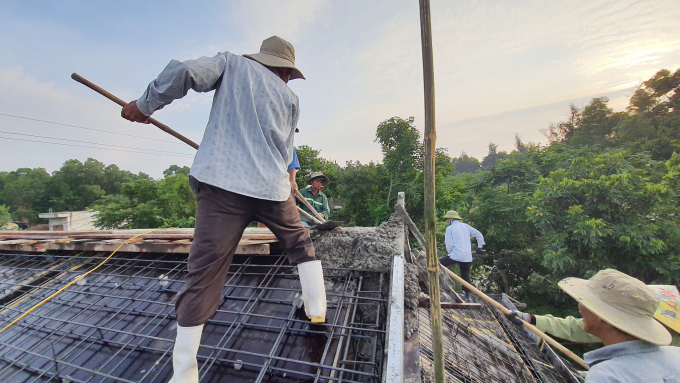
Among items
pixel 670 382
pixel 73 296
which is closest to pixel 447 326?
pixel 670 382

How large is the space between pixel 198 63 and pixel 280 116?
538 mm

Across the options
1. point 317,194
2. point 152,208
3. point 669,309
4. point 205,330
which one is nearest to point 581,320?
point 669,309

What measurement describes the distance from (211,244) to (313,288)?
750 millimetres

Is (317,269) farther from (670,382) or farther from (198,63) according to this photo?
(670,382)

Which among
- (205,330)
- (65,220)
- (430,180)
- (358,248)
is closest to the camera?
(430,180)

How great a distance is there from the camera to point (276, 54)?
76.0 inches

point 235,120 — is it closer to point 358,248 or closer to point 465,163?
point 358,248

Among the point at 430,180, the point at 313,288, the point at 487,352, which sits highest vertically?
the point at 430,180

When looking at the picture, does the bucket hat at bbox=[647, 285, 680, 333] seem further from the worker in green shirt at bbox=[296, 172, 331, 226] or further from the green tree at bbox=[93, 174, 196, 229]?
the green tree at bbox=[93, 174, 196, 229]

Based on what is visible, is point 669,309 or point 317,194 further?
point 317,194

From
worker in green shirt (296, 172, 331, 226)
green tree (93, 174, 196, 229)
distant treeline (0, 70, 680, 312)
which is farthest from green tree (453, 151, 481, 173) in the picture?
worker in green shirt (296, 172, 331, 226)

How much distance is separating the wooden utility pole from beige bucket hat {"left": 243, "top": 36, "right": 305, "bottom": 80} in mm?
993

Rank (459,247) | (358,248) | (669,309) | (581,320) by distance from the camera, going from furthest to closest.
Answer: (459,247)
(581,320)
(358,248)
(669,309)

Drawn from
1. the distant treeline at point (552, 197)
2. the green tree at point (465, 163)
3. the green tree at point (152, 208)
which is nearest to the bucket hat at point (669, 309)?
the distant treeline at point (552, 197)
